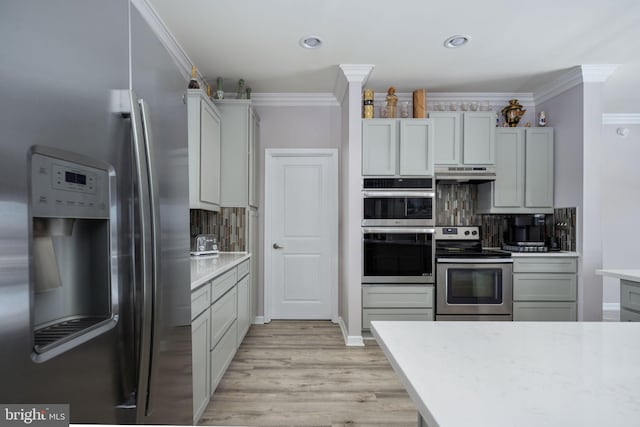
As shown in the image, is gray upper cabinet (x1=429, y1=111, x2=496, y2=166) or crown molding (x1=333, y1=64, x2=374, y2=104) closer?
crown molding (x1=333, y1=64, x2=374, y2=104)

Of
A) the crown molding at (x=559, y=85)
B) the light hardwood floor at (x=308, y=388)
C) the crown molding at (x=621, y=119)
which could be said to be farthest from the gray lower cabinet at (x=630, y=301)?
the crown molding at (x=621, y=119)

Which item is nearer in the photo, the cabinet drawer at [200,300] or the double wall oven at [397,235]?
the cabinet drawer at [200,300]

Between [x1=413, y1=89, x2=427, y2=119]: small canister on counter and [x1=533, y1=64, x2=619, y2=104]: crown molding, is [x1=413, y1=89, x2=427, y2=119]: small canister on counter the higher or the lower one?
the lower one

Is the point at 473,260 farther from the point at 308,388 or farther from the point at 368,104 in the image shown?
the point at 308,388

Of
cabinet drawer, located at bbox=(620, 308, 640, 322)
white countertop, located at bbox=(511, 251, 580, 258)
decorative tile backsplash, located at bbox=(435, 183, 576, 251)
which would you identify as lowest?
cabinet drawer, located at bbox=(620, 308, 640, 322)

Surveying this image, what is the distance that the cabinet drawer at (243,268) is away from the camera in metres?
3.03

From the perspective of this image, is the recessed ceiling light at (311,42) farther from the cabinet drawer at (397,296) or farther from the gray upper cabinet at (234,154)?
the cabinet drawer at (397,296)

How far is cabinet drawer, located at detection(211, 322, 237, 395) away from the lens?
2203 millimetres

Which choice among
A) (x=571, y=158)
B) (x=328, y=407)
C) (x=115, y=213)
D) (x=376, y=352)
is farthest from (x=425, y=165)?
(x=115, y=213)

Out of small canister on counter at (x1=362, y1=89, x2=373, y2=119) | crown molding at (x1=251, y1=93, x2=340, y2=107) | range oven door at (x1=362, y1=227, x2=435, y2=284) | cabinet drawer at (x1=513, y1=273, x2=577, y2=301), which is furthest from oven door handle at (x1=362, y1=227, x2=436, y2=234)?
crown molding at (x1=251, y1=93, x2=340, y2=107)

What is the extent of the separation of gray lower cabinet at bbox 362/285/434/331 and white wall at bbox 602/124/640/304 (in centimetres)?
321

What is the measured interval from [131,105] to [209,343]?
5.48 feet

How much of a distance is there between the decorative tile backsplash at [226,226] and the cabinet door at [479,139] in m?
2.51

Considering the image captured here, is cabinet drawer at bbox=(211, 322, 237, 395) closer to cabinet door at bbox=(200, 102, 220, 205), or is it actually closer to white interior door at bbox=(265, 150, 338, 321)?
cabinet door at bbox=(200, 102, 220, 205)
